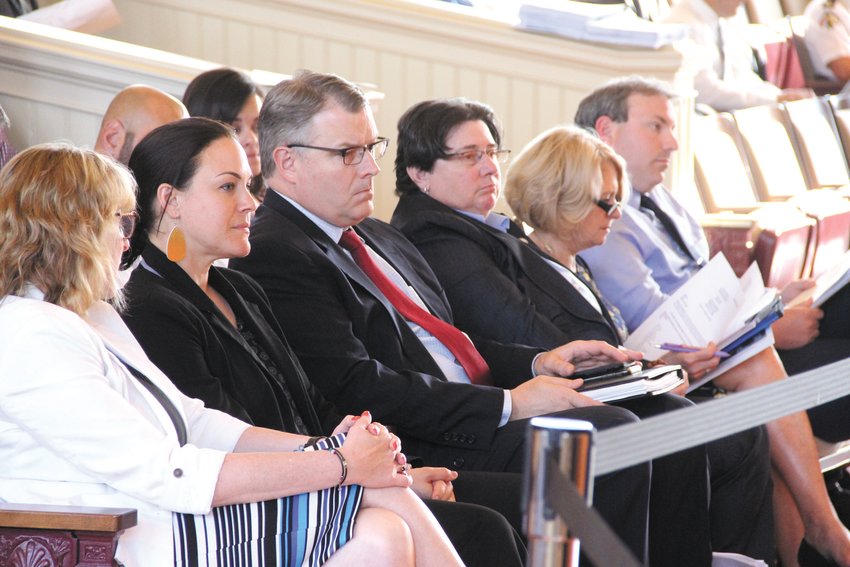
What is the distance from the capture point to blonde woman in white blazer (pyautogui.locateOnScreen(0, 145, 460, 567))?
167cm

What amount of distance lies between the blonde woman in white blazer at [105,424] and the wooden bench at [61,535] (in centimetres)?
12

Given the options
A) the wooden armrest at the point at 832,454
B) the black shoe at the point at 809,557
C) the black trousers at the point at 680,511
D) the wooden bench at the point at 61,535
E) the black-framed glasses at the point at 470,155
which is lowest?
the black shoe at the point at 809,557

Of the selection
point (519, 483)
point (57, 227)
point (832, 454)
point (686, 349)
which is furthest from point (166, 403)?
point (832, 454)

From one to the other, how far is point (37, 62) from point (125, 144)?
97cm

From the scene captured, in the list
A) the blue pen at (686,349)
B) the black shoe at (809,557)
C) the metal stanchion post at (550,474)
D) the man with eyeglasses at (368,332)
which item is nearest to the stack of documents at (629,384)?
the man with eyeglasses at (368,332)

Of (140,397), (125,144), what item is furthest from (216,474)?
(125,144)

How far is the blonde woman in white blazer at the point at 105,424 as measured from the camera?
167 cm

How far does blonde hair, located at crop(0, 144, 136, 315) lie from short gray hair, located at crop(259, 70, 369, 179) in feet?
2.85

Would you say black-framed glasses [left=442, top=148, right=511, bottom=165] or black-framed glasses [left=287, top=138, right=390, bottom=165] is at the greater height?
black-framed glasses [left=287, top=138, right=390, bottom=165]

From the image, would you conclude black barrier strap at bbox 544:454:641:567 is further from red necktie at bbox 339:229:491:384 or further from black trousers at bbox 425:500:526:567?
red necktie at bbox 339:229:491:384

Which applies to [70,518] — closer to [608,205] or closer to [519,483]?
[519,483]

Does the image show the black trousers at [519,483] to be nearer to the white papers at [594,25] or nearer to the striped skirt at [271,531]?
the striped skirt at [271,531]

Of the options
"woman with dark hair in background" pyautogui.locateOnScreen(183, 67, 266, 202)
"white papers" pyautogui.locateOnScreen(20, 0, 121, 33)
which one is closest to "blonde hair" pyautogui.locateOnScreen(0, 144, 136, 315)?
"woman with dark hair in background" pyautogui.locateOnScreen(183, 67, 266, 202)

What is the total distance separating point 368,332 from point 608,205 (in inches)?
40.6
